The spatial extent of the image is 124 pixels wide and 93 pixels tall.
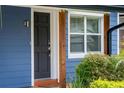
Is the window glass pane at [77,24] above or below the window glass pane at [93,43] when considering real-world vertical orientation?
above

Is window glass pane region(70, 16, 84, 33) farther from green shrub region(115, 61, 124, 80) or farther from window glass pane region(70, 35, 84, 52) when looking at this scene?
green shrub region(115, 61, 124, 80)

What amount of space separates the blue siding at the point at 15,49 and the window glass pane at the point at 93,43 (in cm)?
275

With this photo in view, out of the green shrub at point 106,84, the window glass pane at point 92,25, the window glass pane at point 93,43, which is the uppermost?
the window glass pane at point 92,25

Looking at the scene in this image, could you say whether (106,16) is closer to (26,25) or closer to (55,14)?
(55,14)

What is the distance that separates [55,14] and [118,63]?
13.9 feet

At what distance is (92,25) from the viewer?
1234cm

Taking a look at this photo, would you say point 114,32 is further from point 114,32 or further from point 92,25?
point 92,25

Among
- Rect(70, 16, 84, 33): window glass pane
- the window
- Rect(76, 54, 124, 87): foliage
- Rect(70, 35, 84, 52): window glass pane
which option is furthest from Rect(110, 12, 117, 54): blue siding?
Rect(76, 54, 124, 87): foliage

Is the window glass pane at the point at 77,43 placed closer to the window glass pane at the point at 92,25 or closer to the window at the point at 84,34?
the window at the point at 84,34

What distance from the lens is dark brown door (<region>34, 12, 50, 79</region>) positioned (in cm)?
1062

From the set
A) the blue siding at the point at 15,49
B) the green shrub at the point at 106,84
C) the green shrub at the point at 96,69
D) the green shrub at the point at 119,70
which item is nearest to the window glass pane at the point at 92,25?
the blue siding at the point at 15,49

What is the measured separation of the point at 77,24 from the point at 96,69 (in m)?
4.80

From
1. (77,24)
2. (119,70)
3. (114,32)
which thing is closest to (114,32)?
(114,32)

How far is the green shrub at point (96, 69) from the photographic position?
7246 millimetres
